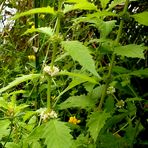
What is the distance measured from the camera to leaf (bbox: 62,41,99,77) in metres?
0.98

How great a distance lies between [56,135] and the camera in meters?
1.03

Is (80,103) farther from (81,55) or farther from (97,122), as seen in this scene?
(81,55)

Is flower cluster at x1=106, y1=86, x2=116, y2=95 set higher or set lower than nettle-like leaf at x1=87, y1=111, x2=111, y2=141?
higher

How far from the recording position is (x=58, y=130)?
1.04m

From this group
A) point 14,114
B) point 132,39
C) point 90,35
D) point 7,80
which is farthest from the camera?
point 7,80

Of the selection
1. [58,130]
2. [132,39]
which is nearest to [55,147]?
[58,130]

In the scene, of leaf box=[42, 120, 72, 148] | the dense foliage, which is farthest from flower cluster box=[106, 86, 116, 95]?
leaf box=[42, 120, 72, 148]

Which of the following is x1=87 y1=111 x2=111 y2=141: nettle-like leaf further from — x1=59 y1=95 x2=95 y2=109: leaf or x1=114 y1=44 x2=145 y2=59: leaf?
x1=114 y1=44 x2=145 y2=59: leaf

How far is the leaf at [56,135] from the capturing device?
102cm

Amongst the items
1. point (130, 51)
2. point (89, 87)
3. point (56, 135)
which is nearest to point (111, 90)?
point (89, 87)

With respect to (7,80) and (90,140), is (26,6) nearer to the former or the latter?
(7,80)

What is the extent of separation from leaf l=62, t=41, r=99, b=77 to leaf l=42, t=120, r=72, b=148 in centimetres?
Result: 18

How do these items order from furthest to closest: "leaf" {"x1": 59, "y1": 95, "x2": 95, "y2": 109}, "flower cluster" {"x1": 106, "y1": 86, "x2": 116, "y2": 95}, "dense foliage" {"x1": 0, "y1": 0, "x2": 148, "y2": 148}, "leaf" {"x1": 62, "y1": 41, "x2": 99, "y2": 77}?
"flower cluster" {"x1": 106, "y1": 86, "x2": 116, "y2": 95}, "leaf" {"x1": 59, "y1": 95, "x2": 95, "y2": 109}, "dense foliage" {"x1": 0, "y1": 0, "x2": 148, "y2": 148}, "leaf" {"x1": 62, "y1": 41, "x2": 99, "y2": 77}

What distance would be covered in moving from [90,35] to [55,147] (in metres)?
1.13
